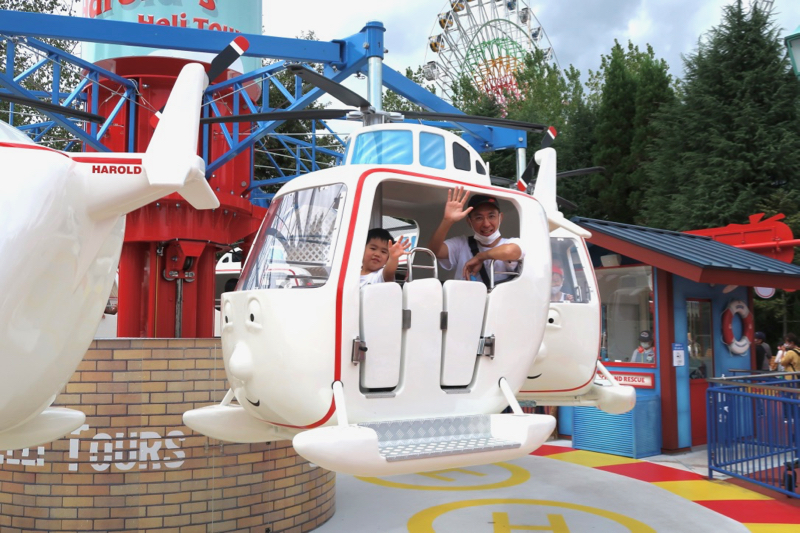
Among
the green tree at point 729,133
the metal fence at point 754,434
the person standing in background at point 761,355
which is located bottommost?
the metal fence at point 754,434

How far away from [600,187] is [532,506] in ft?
61.5

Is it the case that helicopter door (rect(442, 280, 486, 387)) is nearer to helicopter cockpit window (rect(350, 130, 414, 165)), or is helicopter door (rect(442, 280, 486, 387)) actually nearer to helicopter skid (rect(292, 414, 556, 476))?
helicopter skid (rect(292, 414, 556, 476))

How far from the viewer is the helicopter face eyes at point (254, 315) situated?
12.5ft

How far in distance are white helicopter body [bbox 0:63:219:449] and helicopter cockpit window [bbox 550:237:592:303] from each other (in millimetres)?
3250

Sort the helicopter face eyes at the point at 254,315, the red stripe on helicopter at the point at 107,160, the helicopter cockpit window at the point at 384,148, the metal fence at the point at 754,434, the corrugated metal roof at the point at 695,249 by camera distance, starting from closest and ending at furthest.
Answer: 1. the red stripe on helicopter at the point at 107,160
2. the helicopter face eyes at the point at 254,315
3. the helicopter cockpit window at the point at 384,148
4. the metal fence at the point at 754,434
5. the corrugated metal roof at the point at 695,249

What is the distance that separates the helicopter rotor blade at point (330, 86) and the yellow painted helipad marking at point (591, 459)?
7.12 m

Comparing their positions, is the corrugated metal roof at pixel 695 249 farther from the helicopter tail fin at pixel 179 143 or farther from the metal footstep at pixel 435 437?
the helicopter tail fin at pixel 179 143

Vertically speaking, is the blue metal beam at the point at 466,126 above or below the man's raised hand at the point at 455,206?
above

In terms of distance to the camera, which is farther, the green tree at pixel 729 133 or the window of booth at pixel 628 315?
the green tree at pixel 729 133

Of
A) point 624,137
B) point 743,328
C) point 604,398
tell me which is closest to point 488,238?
point 604,398

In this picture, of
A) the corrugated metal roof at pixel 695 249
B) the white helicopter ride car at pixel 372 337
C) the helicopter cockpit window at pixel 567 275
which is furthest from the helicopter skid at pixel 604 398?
the corrugated metal roof at pixel 695 249

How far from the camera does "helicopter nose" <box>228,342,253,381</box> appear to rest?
12.7ft

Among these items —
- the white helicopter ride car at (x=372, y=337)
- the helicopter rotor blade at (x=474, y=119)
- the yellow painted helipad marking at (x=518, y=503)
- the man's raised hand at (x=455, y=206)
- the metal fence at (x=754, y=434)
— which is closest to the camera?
the white helicopter ride car at (x=372, y=337)

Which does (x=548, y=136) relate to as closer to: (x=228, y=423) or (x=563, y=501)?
(x=228, y=423)
